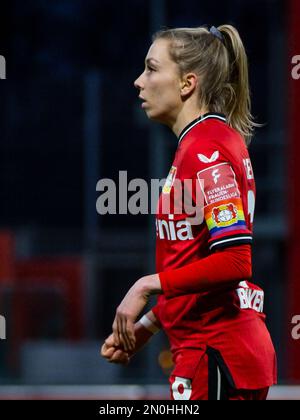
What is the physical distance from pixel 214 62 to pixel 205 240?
0.57 m

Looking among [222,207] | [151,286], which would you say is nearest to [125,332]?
[151,286]

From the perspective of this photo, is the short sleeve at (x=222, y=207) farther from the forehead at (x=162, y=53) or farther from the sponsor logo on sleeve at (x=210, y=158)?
the forehead at (x=162, y=53)

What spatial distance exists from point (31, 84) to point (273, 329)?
2.98 meters

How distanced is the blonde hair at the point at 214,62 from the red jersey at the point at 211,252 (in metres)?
0.13

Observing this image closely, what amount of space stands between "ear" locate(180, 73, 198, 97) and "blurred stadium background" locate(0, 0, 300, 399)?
533cm

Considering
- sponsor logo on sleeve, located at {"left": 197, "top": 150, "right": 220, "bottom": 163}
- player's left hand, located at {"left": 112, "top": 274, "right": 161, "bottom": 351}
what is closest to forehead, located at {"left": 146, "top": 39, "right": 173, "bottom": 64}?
sponsor logo on sleeve, located at {"left": 197, "top": 150, "right": 220, "bottom": 163}

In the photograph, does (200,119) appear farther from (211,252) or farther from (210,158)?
(211,252)

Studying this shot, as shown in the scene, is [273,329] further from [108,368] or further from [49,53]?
[49,53]

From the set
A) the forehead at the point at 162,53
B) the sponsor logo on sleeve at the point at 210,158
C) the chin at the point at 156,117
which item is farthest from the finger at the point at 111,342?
the forehead at the point at 162,53

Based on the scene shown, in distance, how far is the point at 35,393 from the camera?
7812mm

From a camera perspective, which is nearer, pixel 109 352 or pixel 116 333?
pixel 116 333

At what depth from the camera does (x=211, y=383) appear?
3.31 meters

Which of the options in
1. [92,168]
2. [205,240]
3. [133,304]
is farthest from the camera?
[92,168]
